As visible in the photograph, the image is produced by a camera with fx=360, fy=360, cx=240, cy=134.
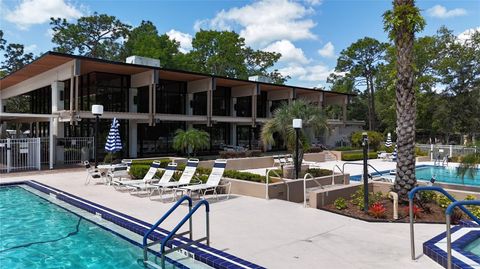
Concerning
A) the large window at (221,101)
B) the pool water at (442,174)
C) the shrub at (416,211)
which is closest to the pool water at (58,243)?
the shrub at (416,211)

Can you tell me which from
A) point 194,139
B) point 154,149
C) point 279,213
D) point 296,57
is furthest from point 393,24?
point 296,57

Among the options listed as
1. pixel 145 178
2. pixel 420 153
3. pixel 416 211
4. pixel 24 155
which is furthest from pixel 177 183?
pixel 420 153

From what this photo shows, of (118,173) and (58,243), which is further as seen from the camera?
(118,173)

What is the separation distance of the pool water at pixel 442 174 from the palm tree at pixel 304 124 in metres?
7.68

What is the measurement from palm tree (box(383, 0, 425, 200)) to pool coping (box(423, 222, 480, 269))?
2117 mm

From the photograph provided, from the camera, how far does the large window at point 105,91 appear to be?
2262 cm

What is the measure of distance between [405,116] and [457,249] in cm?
402

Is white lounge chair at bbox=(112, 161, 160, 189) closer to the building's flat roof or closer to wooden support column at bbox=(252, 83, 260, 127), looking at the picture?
the building's flat roof

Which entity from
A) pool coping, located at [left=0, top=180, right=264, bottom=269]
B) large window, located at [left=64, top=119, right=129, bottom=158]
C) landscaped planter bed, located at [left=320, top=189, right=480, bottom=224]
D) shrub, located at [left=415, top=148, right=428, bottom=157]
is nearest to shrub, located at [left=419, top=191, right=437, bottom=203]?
landscaped planter bed, located at [left=320, top=189, right=480, bottom=224]

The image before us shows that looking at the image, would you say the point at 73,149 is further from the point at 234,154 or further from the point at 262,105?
the point at 262,105

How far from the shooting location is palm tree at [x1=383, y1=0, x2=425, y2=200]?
28.5ft

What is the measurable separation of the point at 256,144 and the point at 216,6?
40.8 feet

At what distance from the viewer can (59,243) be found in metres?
7.02

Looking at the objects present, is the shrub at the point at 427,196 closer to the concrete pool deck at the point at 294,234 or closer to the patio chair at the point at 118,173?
the concrete pool deck at the point at 294,234
